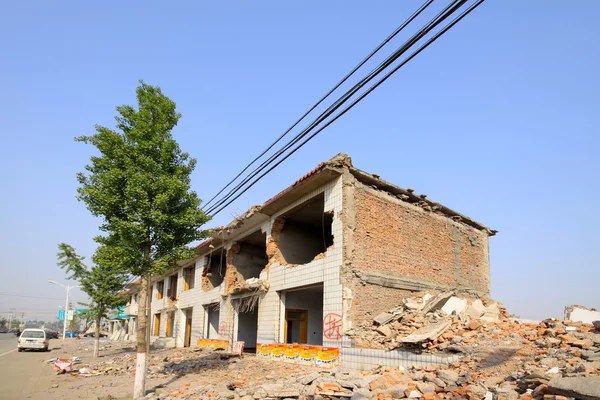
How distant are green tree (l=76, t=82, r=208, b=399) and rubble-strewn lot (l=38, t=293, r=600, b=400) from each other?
369 cm

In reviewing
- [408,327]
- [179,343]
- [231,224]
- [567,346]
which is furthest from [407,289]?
[179,343]

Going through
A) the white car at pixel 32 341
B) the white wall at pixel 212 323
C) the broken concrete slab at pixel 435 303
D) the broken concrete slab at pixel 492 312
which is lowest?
the white car at pixel 32 341

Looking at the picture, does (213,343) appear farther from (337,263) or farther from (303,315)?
(337,263)

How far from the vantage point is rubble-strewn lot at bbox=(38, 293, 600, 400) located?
7211 millimetres

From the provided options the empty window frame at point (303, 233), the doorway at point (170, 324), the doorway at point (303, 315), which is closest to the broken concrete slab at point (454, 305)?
the doorway at point (303, 315)

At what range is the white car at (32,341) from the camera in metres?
29.7

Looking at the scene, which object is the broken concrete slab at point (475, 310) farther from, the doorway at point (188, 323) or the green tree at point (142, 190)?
the doorway at point (188, 323)

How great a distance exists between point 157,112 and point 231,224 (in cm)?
938

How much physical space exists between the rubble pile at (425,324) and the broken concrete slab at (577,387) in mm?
3967

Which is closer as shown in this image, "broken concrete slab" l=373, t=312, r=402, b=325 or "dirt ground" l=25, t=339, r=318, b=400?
"dirt ground" l=25, t=339, r=318, b=400

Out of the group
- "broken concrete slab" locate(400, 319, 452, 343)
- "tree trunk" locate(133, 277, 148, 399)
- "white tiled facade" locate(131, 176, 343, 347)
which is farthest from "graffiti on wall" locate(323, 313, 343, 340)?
"tree trunk" locate(133, 277, 148, 399)

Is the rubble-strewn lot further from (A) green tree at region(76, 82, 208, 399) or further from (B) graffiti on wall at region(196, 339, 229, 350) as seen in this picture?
(B) graffiti on wall at region(196, 339, 229, 350)

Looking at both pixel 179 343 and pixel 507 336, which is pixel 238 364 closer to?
pixel 507 336

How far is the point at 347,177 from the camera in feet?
48.3
